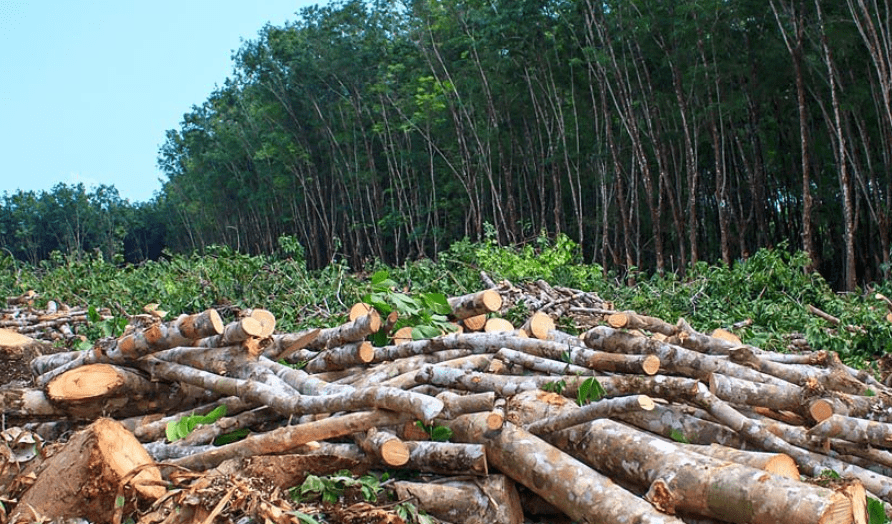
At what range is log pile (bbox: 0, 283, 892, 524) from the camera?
325cm

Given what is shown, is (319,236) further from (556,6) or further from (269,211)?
(556,6)

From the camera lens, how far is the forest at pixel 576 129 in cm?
1756

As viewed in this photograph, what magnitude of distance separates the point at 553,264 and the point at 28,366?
8.58 meters

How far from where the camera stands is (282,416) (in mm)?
4363

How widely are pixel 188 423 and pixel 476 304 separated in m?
2.10

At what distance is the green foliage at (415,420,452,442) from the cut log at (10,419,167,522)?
1.11 metres

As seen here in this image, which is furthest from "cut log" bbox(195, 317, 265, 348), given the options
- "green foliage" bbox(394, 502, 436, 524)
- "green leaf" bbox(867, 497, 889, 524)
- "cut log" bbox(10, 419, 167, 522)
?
"green leaf" bbox(867, 497, 889, 524)

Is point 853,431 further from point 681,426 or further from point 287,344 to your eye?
point 287,344

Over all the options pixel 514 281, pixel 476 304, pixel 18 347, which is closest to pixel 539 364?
pixel 476 304

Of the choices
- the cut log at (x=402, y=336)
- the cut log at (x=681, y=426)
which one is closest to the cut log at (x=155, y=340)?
the cut log at (x=402, y=336)

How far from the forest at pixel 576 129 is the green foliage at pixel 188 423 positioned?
7015mm

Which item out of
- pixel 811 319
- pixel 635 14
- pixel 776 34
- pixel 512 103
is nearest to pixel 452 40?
pixel 512 103

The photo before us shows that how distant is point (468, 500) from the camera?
3451 mm

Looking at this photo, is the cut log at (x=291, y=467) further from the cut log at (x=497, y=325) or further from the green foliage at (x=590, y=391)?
the cut log at (x=497, y=325)
